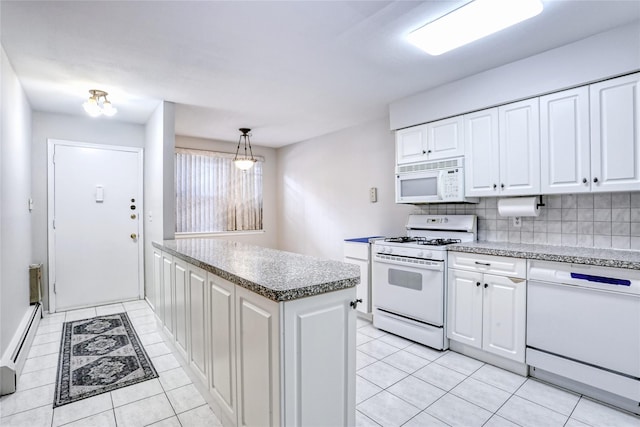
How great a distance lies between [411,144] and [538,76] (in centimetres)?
118

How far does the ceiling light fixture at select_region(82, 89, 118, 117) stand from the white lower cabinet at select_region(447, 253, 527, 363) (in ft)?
11.3

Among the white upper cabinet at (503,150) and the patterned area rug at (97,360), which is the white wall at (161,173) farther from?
the white upper cabinet at (503,150)

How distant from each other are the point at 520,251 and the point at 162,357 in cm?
295

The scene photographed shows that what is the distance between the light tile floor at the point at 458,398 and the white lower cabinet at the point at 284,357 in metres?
0.71

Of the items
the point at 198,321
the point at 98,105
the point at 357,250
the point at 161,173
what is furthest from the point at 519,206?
the point at 98,105

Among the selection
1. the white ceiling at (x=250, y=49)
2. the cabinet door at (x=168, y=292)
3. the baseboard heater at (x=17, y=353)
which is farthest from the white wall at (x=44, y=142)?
the cabinet door at (x=168, y=292)

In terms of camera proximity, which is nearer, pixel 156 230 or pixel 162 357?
pixel 162 357

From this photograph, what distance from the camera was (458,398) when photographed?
2.13m

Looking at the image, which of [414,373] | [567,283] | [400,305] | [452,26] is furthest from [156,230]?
[567,283]

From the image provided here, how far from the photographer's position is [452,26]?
1.96 meters

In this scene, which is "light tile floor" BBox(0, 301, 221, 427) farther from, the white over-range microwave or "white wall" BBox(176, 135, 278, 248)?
"white wall" BBox(176, 135, 278, 248)

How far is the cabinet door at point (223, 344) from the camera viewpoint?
5.37ft

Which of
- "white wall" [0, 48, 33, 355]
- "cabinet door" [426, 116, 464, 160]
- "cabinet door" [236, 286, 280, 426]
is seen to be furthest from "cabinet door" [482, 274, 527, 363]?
"white wall" [0, 48, 33, 355]

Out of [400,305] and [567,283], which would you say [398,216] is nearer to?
[400,305]
